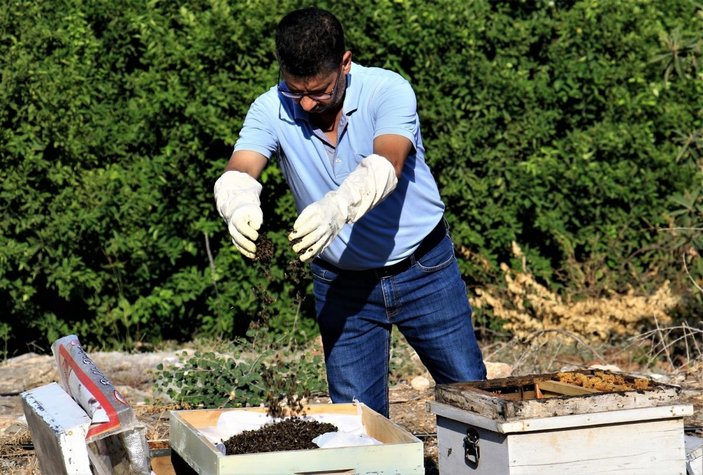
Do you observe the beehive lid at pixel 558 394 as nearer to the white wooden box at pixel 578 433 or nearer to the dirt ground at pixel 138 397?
the white wooden box at pixel 578 433

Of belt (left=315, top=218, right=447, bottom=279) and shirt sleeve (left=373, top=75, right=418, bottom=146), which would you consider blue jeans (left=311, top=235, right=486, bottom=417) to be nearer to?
belt (left=315, top=218, right=447, bottom=279)

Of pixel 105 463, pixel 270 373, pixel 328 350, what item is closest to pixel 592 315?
pixel 328 350

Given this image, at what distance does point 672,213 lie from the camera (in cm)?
712

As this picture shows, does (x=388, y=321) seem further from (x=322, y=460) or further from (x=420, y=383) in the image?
(x=420, y=383)

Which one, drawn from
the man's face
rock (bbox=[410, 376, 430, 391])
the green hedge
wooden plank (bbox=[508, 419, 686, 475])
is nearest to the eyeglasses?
the man's face

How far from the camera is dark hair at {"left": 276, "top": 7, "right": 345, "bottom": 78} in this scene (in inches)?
132

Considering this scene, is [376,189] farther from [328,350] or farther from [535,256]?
[535,256]

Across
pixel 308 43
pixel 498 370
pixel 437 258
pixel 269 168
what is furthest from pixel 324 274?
pixel 269 168

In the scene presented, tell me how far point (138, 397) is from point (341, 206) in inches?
135

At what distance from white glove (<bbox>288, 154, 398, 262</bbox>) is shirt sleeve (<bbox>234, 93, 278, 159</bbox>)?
530 millimetres

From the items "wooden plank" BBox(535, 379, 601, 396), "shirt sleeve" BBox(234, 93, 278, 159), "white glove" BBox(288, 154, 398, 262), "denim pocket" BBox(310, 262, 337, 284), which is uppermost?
"shirt sleeve" BBox(234, 93, 278, 159)

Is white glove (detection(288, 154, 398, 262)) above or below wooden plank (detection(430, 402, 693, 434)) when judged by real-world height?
above

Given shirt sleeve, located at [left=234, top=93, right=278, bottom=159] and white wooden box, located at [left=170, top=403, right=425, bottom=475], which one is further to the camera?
shirt sleeve, located at [left=234, top=93, right=278, bottom=159]

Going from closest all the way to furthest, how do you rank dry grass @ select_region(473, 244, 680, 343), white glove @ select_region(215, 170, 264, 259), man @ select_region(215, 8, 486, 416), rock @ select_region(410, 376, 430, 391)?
white glove @ select_region(215, 170, 264, 259)
man @ select_region(215, 8, 486, 416)
rock @ select_region(410, 376, 430, 391)
dry grass @ select_region(473, 244, 680, 343)
